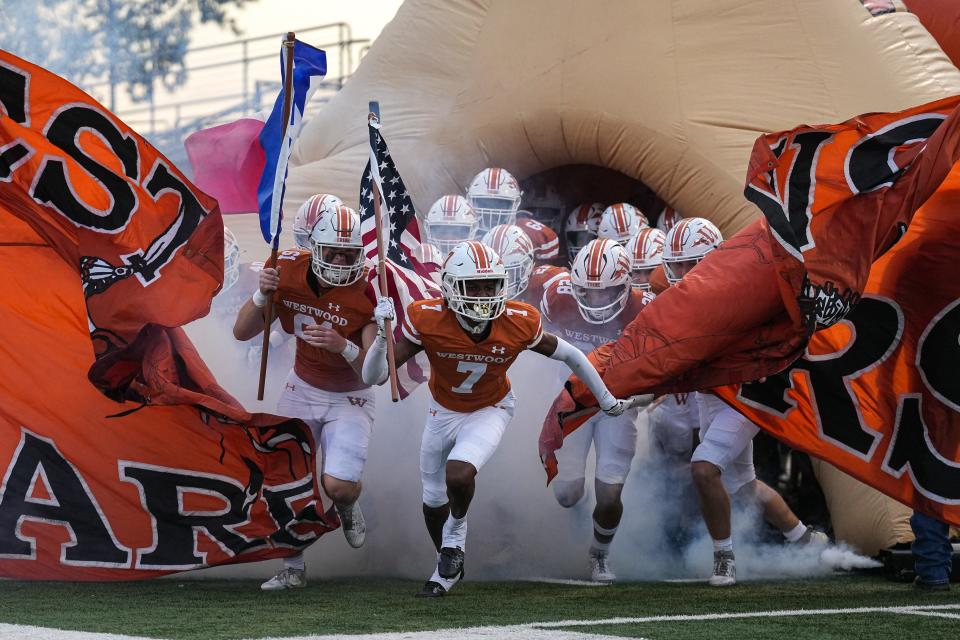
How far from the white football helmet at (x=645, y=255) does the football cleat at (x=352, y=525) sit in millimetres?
2509

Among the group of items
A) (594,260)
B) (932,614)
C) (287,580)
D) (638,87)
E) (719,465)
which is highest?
(638,87)

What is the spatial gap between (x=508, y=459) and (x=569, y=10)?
401 centimetres

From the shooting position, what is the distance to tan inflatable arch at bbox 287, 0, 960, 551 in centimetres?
903

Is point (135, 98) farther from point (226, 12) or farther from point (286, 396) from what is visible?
point (286, 396)

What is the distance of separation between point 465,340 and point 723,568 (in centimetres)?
167

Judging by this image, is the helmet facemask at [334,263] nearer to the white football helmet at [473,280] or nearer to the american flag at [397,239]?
the american flag at [397,239]

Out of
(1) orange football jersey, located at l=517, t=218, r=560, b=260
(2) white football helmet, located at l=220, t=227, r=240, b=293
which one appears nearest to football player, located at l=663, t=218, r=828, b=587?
(1) orange football jersey, located at l=517, t=218, r=560, b=260

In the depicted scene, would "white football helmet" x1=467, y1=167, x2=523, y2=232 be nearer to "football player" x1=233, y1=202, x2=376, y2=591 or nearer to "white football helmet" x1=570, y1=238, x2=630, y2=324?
"white football helmet" x1=570, y1=238, x2=630, y2=324

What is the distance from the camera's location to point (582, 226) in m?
10.2

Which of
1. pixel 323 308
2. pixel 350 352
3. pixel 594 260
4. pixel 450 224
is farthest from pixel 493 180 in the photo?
pixel 350 352

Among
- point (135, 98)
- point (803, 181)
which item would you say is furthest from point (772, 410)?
point (135, 98)

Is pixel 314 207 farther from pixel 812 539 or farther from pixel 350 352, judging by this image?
pixel 812 539

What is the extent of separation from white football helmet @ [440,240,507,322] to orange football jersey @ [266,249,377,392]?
68 centimetres

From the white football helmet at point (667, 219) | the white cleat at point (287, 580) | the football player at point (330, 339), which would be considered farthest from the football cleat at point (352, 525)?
the white football helmet at point (667, 219)
